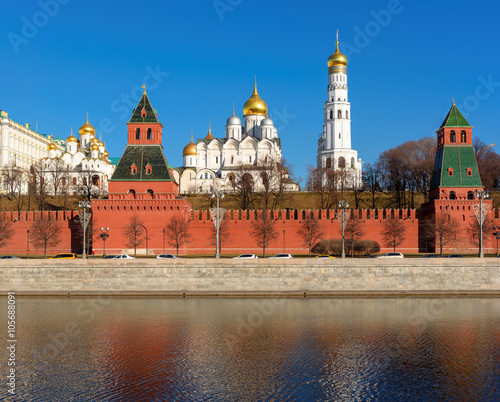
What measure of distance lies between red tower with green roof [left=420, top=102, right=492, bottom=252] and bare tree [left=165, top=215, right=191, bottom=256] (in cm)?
1895

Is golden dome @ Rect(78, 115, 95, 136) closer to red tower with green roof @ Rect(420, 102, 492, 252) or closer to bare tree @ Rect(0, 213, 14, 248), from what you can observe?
bare tree @ Rect(0, 213, 14, 248)

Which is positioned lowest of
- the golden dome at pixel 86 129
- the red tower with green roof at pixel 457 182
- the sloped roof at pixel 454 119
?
the red tower with green roof at pixel 457 182

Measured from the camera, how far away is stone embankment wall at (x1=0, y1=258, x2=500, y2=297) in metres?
32.9

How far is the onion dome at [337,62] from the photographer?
8231cm

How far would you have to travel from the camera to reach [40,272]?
110 ft

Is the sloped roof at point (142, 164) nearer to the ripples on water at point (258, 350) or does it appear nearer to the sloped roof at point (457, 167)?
the ripples on water at point (258, 350)

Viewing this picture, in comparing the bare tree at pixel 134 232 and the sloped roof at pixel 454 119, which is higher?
the sloped roof at pixel 454 119

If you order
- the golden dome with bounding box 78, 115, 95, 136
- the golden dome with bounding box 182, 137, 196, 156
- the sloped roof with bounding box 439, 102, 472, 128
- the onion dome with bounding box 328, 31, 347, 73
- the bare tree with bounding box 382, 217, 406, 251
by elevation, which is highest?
the onion dome with bounding box 328, 31, 347, 73

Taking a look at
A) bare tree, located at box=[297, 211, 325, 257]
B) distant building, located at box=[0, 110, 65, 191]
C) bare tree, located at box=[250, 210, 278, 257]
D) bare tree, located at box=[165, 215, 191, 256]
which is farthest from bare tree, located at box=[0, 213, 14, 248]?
distant building, located at box=[0, 110, 65, 191]

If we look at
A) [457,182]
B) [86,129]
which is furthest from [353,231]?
[86,129]

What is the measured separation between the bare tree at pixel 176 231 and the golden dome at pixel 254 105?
1768 inches

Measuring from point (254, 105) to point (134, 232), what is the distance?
46.9m

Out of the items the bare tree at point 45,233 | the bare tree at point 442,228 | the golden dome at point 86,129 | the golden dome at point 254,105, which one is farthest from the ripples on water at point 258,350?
the golden dome at point 86,129

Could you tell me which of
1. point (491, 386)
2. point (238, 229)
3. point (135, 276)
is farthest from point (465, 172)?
point (491, 386)
